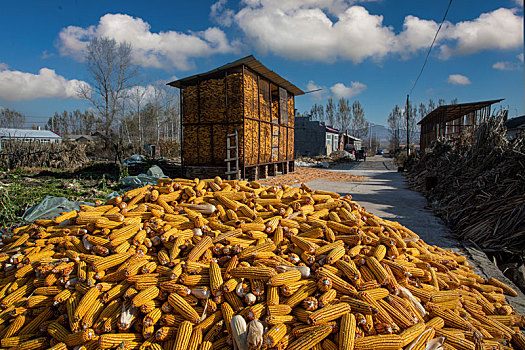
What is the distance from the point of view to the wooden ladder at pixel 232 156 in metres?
12.5

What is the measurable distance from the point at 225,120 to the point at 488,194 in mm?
10372

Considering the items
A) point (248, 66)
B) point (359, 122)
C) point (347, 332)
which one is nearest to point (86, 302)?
point (347, 332)

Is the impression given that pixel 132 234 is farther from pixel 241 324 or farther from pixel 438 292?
pixel 438 292

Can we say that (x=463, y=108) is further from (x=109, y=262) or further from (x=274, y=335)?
(x=109, y=262)

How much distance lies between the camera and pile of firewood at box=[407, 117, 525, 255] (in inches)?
218

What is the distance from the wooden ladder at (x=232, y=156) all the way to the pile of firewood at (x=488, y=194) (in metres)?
7.93

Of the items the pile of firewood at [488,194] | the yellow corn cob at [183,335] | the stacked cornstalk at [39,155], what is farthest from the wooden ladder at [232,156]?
the stacked cornstalk at [39,155]

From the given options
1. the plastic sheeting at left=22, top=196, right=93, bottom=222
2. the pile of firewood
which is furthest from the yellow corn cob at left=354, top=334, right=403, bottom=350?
the plastic sheeting at left=22, top=196, right=93, bottom=222

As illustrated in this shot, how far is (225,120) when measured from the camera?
13352 millimetres

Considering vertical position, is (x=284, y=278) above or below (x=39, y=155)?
below

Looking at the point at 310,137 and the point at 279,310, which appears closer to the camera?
the point at 279,310

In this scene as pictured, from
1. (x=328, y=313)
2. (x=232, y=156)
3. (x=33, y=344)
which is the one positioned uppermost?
(x=232, y=156)

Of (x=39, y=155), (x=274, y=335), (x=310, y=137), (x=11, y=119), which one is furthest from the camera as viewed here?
(x=11, y=119)

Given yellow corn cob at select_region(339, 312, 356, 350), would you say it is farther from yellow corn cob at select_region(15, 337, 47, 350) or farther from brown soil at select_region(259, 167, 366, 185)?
brown soil at select_region(259, 167, 366, 185)
